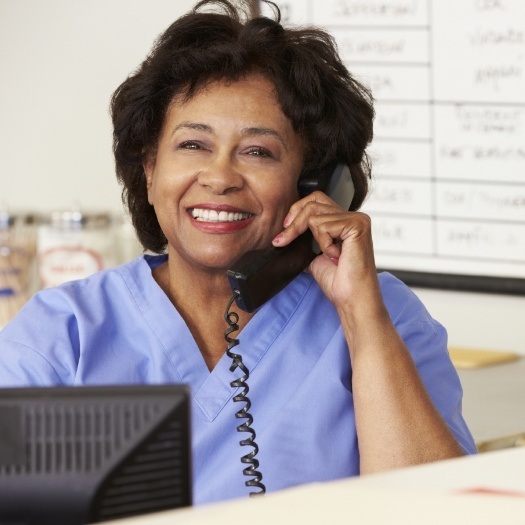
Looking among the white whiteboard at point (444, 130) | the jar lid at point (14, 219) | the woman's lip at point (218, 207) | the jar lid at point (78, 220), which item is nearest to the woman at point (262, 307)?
the woman's lip at point (218, 207)

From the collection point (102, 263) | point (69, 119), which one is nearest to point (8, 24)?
point (69, 119)

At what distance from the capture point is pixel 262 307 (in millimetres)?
1599

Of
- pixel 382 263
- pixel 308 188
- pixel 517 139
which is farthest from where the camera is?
pixel 382 263

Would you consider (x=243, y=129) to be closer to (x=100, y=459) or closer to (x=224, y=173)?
(x=224, y=173)

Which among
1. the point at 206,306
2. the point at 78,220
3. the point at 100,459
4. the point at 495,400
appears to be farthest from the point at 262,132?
the point at 78,220

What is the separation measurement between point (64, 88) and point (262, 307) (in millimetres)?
1393

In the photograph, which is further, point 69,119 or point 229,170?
point 69,119

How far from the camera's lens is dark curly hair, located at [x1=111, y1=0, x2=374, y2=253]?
1603mm

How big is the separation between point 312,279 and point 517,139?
71 cm

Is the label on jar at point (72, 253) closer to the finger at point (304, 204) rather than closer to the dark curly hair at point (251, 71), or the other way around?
the dark curly hair at point (251, 71)

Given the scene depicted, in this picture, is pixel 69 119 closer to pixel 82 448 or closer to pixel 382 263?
pixel 382 263

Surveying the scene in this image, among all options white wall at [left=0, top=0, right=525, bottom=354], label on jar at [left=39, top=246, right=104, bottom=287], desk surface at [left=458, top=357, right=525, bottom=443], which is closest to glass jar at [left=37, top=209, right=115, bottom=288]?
label on jar at [left=39, top=246, right=104, bottom=287]

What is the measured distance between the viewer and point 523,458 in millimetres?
757

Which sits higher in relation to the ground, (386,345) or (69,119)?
(69,119)
